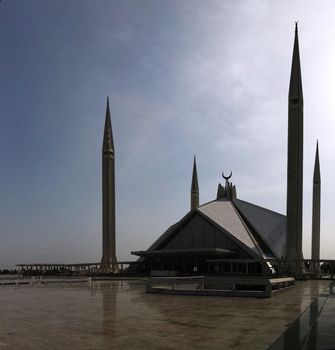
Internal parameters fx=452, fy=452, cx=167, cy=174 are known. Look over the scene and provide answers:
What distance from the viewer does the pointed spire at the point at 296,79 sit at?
1576 inches

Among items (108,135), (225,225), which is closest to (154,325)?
(225,225)

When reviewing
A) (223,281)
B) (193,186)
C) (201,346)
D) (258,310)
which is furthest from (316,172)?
(201,346)

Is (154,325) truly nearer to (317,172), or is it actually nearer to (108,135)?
(108,135)

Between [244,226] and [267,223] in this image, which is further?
[267,223]

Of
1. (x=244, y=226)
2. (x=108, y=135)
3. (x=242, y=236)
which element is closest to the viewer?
(x=242, y=236)

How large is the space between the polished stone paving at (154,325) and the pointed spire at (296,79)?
103ft

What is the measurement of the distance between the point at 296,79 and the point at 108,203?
2163 cm

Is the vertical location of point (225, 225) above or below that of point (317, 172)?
below

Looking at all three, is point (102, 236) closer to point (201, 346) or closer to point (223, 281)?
point (223, 281)

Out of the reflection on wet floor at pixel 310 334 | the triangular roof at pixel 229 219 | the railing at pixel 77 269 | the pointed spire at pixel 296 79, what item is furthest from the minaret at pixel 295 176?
the reflection on wet floor at pixel 310 334

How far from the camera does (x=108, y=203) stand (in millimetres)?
45844

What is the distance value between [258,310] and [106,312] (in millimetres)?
3297

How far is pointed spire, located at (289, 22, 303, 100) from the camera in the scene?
40031 mm

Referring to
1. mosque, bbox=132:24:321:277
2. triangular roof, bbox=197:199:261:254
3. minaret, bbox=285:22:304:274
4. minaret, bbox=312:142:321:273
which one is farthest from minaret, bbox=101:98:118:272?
minaret, bbox=312:142:321:273
